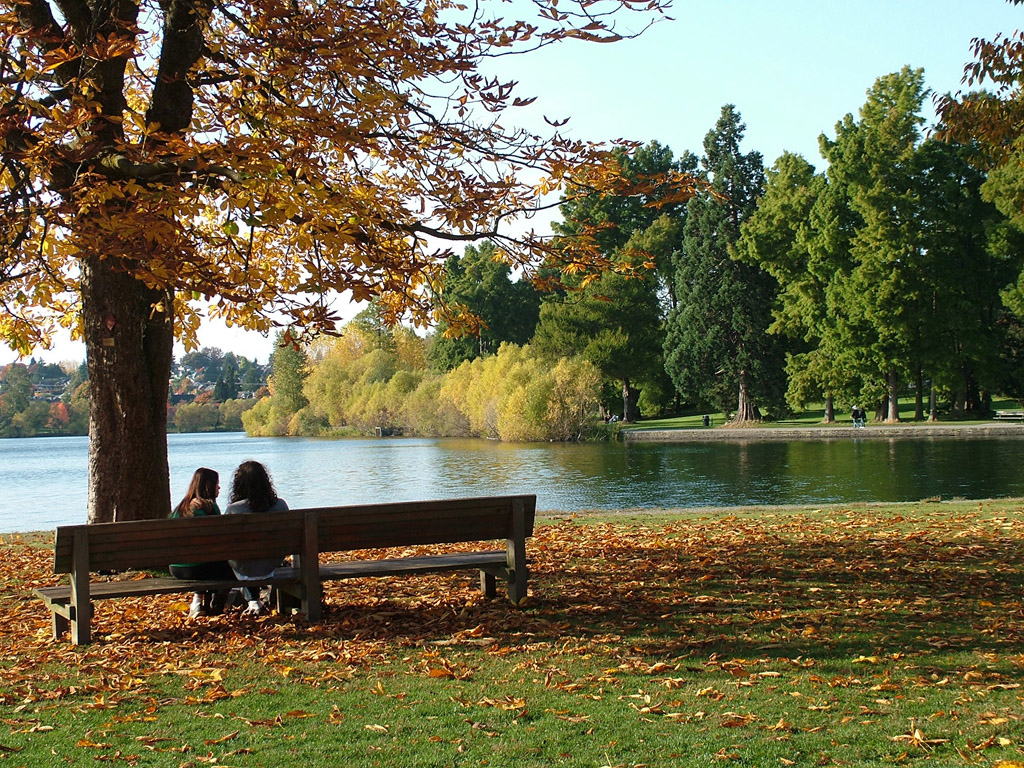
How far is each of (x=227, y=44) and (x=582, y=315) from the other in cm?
5764

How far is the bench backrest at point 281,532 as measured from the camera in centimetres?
621

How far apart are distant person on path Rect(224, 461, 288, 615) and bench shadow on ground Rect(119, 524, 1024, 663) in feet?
0.88

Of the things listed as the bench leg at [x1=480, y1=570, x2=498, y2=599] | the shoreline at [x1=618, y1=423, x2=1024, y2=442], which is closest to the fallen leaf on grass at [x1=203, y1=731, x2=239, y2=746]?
the bench leg at [x1=480, y1=570, x2=498, y2=599]

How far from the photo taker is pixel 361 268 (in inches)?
310

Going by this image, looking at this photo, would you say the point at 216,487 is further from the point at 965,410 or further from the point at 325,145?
the point at 965,410

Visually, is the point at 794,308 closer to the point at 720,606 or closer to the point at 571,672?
the point at 720,606

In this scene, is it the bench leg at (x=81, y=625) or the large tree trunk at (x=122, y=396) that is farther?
the large tree trunk at (x=122, y=396)

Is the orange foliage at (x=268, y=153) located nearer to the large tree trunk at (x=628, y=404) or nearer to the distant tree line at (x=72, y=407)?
the large tree trunk at (x=628, y=404)

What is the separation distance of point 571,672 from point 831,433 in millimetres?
45584

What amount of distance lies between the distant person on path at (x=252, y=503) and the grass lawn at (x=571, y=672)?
286 mm

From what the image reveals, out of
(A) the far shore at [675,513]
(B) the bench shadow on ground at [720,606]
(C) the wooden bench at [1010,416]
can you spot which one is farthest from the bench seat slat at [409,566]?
(C) the wooden bench at [1010,416]

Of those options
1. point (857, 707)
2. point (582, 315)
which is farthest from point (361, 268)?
point (582, 315)

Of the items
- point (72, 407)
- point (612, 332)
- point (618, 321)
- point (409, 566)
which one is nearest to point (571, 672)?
point (409, 566)

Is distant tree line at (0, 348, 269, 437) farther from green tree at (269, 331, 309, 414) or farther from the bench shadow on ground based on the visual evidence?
the bench shadow on ground
